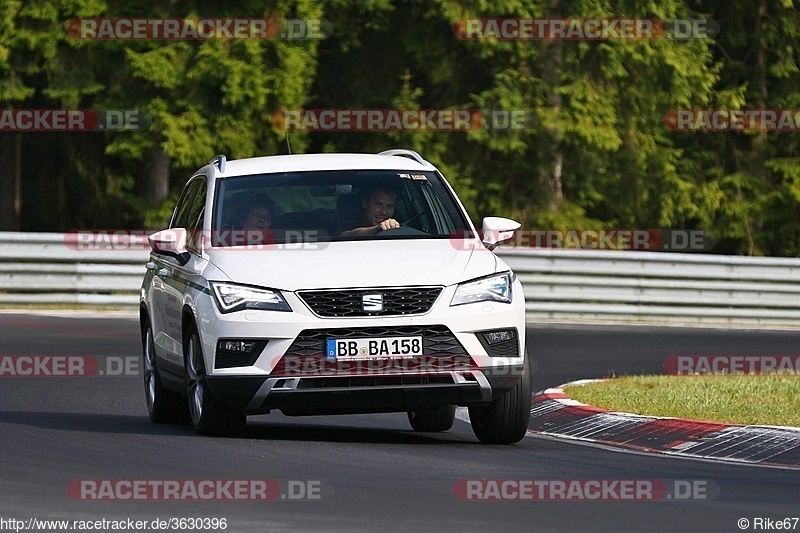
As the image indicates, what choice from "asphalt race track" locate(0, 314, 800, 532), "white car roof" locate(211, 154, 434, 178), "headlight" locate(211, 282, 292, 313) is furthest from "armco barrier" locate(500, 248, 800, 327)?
"headlight" locate(211, 282, 292, 313)

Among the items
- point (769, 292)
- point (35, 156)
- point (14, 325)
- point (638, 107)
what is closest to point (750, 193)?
point (638, 107)

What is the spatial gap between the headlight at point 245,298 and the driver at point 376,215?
3.20 feet

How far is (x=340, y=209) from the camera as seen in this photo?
37.0ft

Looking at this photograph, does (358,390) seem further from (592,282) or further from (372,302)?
(592,282)

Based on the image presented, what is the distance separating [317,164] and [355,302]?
181 centimetres

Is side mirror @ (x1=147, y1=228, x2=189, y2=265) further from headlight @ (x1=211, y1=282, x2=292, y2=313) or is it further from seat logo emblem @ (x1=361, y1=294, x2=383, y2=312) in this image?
seat logo emblem @ (x1=361, y1=294, x2=383, y2=312)

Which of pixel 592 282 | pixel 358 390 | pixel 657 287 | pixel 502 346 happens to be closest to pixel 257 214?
pixel 358 390

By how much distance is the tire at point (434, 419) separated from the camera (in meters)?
12.0

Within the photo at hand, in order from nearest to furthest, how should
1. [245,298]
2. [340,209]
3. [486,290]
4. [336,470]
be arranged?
[336,470] < [245,298] < [486,290] < [340,209]

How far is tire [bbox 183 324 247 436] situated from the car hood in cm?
56

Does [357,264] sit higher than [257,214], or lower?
lower

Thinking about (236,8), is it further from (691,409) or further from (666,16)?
(691,409)

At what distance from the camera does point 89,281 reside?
22781mm

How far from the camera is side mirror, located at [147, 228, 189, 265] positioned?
37.3 ft
